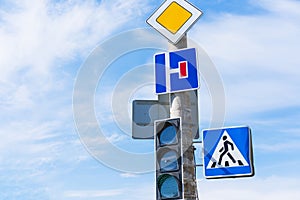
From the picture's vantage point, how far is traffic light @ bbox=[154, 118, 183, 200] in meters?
3.36

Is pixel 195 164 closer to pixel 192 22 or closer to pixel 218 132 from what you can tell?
pixel 218 132

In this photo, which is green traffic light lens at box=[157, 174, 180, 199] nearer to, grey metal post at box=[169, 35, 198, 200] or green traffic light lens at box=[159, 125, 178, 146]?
grey metal post at box=[169, 35, 198, 200]

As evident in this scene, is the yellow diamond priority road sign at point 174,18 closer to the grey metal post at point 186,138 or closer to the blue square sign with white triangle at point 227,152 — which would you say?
the grey metal post at point 186,138

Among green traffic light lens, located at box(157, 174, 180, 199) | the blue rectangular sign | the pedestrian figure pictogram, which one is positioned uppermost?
the blue rectangular sign

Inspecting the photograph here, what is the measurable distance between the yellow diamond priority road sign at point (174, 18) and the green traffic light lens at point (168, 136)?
0.95 metres

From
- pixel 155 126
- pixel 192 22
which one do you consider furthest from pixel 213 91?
pixel 192 22

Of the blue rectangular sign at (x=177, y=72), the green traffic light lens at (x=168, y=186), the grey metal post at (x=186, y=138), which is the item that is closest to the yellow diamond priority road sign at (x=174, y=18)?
the blue rectangular sign at (x=177, y=72)

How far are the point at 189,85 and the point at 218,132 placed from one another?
525 millimetres

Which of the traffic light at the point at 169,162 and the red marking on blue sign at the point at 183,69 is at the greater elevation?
the red marking on blue sign at the point at 183,69

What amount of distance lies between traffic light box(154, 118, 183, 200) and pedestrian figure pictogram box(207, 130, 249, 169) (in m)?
0.47

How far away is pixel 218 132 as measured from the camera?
380 cm

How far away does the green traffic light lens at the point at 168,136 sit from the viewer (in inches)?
138

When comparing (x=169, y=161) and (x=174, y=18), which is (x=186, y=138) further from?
(x=174, y=18)

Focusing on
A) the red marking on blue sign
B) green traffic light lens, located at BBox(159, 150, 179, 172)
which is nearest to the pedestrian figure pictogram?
green traffic light lens, located at BBox(159, 150, 179, 172)
